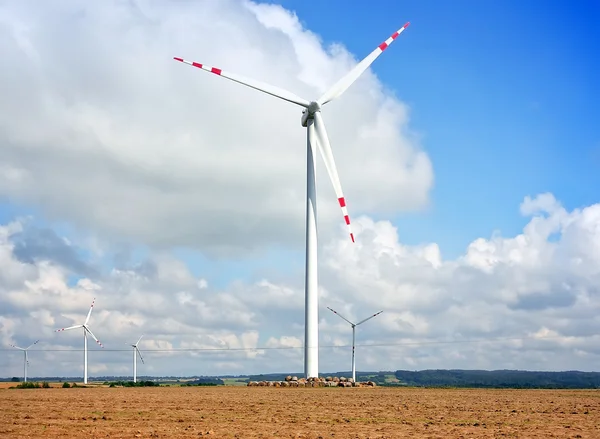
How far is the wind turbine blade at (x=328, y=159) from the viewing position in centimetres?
9512

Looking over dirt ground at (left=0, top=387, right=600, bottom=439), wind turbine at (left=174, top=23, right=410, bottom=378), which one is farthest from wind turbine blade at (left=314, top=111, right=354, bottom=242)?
dirt ground at (left=0, top=387, right=600, bottom=439)

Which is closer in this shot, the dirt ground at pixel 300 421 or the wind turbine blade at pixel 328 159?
the dirt ground at pixel 300 421

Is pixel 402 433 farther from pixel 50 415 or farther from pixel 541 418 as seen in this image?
pixel 50 415

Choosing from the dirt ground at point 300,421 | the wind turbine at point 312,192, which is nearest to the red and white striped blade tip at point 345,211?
the wind turbine at point 312,192

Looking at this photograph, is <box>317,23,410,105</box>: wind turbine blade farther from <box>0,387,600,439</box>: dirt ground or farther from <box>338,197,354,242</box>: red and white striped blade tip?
<box>0,387,600,439</box>: dirt ground

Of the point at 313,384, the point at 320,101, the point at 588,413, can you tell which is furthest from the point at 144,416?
the point at 320,101

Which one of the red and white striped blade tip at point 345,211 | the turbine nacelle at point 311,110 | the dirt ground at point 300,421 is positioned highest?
the turbine nacelle at point 311,110

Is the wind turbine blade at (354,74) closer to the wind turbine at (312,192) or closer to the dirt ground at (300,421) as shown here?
the wind turbine at (312,192)

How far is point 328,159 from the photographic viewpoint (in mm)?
97625

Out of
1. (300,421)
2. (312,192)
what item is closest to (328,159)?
(312,192)

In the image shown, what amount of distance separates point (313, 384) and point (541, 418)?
55.1 m

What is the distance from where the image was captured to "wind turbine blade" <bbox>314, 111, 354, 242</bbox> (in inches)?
3745

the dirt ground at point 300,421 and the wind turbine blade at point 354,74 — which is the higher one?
the wind turbine blade at point 354,74

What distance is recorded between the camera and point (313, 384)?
98.9m
